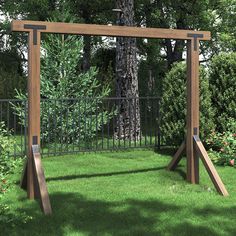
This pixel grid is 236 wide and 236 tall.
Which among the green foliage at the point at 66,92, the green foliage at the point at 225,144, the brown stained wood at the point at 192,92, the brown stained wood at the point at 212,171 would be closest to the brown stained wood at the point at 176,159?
the brown stained wood at the point at 192,92

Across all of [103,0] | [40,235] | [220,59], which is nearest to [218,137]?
[220,59]

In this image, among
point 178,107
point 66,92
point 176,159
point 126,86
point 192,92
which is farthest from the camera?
point 66,92

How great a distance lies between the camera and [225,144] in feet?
30.3

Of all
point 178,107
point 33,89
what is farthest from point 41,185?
point 178,107

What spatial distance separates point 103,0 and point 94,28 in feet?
49.8

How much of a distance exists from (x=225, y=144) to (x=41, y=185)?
492 cm

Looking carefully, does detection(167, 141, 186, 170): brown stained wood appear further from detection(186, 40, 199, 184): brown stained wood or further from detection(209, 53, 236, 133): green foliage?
detection(209, 53, 236, 133): green foliage

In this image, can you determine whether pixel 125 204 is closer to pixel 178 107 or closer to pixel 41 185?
pixel 41 185

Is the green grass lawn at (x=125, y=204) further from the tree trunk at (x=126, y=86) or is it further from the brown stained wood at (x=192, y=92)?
the tree trunk at (x=126, y=86)

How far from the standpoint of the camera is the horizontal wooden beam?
5.84 m

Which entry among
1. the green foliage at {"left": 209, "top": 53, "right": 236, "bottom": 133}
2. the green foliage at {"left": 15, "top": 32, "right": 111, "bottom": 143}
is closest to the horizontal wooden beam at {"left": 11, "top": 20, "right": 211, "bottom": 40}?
the green foliage at {"left": 209, "top": 53, "right": 236, "bottom": 133}

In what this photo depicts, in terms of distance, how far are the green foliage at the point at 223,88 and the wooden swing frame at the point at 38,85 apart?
10.6 ft

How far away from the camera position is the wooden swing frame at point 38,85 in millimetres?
5840

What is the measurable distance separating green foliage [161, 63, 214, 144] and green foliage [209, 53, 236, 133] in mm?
349
